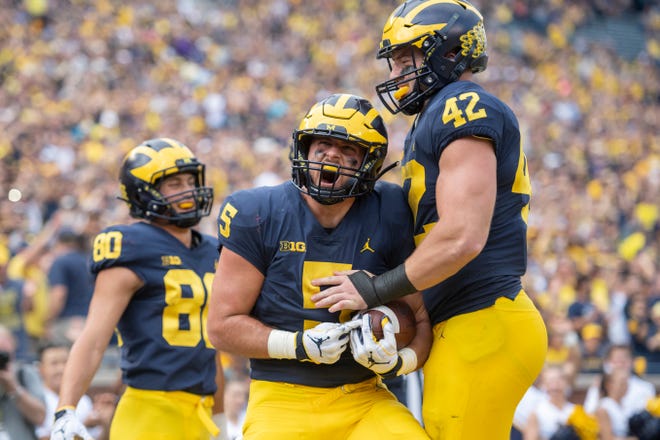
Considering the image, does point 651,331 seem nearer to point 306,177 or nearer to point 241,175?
point 241,175

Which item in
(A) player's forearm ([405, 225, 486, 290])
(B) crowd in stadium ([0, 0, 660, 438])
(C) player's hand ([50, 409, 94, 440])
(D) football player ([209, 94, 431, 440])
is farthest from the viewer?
(B) crowd in stadium ([0, 0, 660, 438])

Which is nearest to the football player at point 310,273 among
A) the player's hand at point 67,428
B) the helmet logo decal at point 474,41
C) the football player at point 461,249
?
the football player at point 461,249

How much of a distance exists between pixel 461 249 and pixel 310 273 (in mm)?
625

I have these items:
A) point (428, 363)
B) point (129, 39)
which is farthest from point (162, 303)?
point (129, 39)

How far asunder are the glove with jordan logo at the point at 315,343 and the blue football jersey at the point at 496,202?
43cm

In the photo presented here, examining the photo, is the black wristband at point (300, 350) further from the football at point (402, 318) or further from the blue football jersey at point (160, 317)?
the blue football jersey at point (160, 317)

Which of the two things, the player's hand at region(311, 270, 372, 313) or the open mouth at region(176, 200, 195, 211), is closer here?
the player's hand at region(311, 270, 372, 313)

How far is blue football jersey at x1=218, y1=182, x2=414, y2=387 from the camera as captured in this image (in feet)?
11.2

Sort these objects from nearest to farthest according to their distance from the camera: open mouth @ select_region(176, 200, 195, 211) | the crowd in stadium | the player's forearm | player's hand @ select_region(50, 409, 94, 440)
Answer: the player's forearm
player's hand @ select_region(50, 409, 94, 440)
open mouth @ select_region(176, 200, 195, 211)
the crowd in stadium

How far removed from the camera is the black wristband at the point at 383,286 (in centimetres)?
320

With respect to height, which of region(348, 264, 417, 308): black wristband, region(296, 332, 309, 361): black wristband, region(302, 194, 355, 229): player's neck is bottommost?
region(296, 332, 309, 361): black wristband

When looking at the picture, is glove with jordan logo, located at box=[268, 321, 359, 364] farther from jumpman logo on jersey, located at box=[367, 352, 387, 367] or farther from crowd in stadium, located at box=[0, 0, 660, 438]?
crowd in stadium, located at box=[0, 0, 660, 438]

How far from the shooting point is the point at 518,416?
23.4 ft

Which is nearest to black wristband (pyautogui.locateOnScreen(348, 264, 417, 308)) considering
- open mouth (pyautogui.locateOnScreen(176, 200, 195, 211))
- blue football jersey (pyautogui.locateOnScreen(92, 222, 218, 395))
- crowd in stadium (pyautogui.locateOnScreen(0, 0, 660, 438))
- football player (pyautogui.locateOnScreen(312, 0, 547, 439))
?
football player (pyautogui.locateOnScreen(312, 0, 547, 439))
